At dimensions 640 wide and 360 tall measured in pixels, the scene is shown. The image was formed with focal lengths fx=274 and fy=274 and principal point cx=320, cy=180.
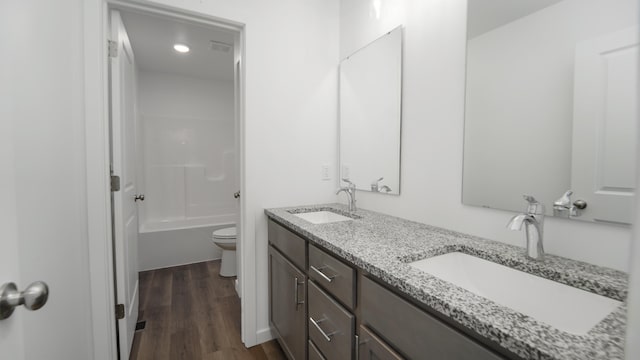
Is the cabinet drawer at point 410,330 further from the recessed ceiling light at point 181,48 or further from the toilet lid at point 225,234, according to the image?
the recessed ceiling light at point 181,48

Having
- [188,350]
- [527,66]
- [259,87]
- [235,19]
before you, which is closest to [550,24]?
[527,66]

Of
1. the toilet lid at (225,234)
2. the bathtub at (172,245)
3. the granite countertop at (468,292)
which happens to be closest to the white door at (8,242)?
the granite countertop at (468,292)

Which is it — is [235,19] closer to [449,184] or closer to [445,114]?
[445,114]

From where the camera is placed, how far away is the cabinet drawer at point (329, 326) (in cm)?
100

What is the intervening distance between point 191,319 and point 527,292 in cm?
220

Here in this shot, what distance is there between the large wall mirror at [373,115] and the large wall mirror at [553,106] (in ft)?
1.51

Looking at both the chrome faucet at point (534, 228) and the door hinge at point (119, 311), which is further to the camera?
the door hinge at point (119, 311)

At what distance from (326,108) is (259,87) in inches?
20.6

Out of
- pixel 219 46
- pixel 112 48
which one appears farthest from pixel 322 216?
pixel 219 46

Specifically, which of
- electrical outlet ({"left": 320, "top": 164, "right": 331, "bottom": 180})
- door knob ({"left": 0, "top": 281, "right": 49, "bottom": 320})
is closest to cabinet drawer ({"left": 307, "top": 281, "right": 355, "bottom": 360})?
door knob ({"left": 0, "top": 281, "right": 49, "bottom": 320})

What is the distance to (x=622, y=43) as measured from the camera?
0.79 metres

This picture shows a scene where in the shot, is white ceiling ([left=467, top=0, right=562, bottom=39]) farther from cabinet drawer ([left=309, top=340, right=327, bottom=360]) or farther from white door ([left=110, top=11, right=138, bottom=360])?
white door ([left=110, top=11, right=138, bottom=360])

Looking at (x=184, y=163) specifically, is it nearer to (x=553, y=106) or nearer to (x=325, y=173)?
(x=325, y=173)

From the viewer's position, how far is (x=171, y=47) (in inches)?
107
